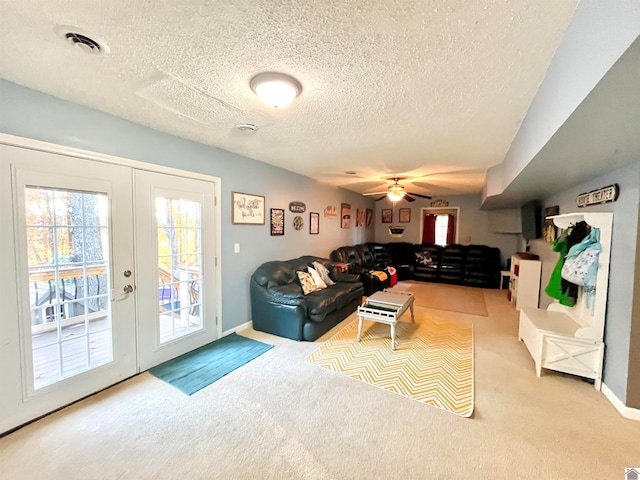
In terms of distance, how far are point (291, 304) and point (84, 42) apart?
112 inches

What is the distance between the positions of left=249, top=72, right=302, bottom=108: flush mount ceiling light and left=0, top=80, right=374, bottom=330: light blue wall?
4.74 feet

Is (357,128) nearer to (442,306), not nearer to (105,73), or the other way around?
(105,73)

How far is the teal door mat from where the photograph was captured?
2448 millimetres

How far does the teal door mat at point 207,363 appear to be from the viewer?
2448 millimetres

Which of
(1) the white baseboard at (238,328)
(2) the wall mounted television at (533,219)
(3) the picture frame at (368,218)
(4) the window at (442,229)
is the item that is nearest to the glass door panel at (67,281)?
(1) the white baseboard at (238,328)

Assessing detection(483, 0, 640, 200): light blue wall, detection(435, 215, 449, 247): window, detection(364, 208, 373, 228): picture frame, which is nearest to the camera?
detection(483, 0, 640, 200): light blue wall

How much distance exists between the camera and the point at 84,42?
4.49ft

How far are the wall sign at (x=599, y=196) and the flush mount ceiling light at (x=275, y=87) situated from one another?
272 centimetres

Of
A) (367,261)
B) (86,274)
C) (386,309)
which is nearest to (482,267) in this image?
(367,261)

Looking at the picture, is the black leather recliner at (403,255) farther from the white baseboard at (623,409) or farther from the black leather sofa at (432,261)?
the white baseboard at (623,409)

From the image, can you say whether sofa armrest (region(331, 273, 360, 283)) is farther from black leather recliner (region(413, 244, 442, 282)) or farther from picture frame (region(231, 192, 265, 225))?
black leather recliner (region(413, 244, 442, 282))

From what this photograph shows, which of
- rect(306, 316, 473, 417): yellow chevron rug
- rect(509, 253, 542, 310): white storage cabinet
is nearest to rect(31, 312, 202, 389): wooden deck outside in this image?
rect(306, 316, 473, 417): yellow chevron rug

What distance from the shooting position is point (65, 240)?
6.73 feet

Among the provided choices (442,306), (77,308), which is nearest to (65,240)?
(77,308)
